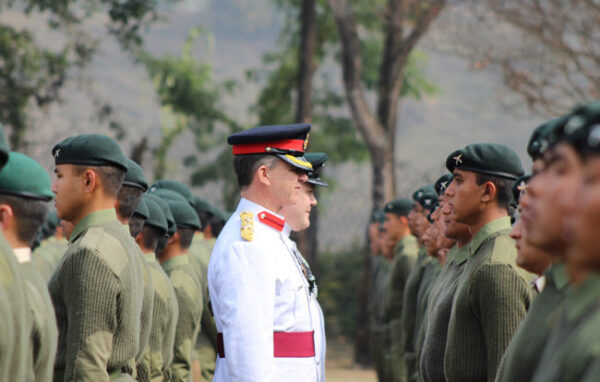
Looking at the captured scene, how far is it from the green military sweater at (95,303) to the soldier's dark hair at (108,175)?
15 centimetres

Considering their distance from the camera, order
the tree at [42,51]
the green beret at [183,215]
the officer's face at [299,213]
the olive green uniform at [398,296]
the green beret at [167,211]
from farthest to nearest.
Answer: the tree at [42,51], the olive green uniform at [398,296], the green beret at [183,215], the green beret at [167,211], the officer's face at [299,213]

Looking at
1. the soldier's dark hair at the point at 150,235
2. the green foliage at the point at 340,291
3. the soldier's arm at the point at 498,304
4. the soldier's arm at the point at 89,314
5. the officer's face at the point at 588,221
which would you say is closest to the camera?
the officer's face at the point at 588,221

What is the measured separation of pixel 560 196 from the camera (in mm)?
2307

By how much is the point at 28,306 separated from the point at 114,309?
1.08 metres

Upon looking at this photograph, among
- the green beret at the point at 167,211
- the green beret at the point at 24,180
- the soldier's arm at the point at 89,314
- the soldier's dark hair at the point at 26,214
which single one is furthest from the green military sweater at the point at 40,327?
the green beret at the point at 167,211

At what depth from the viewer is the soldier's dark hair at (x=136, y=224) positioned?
5531mm

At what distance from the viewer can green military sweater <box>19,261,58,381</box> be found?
317 centimetres

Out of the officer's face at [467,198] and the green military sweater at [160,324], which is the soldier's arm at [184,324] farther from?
the officer's face at [467,198]

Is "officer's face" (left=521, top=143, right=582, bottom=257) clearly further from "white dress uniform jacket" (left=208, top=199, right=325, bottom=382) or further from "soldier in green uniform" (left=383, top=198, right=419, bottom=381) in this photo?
"soldier in green uniform" (left=383, top=198, right=419, bottom=381)

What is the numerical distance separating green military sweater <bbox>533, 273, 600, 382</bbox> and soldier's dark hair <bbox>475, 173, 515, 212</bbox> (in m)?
2.30

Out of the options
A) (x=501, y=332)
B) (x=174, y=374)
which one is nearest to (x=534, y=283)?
(x=501, y=332)

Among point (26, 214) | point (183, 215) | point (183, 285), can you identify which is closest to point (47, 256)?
point (183, 215)

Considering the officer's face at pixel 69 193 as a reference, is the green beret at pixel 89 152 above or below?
above

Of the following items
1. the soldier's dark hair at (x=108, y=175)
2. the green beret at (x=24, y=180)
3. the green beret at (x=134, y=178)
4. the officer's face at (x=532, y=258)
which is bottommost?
the officer's face at (x=532, y=258)
